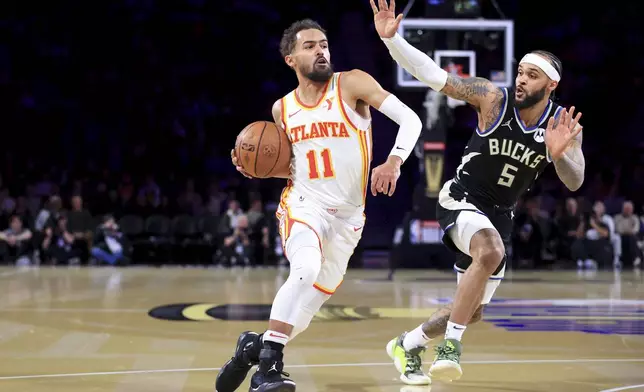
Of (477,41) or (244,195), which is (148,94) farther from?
(477,41)

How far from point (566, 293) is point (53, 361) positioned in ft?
→ 23.9

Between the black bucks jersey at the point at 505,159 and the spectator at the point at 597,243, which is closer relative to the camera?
the black bucks jersey at the point at 505,159

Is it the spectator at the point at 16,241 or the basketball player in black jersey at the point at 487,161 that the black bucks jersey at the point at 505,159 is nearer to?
the basketball player in black jersey at the point at 487,161

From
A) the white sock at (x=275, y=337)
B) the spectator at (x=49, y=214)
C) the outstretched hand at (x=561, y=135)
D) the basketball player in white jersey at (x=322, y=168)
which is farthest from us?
the spectator at (x=49, y=214)

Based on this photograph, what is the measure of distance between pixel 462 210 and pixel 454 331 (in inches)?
29.5

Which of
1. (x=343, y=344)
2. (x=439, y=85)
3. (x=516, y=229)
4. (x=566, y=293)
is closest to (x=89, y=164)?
(x=516, y=229)

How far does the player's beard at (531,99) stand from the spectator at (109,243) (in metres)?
12.4

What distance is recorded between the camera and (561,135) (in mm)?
5078

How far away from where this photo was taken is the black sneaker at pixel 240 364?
191 inches

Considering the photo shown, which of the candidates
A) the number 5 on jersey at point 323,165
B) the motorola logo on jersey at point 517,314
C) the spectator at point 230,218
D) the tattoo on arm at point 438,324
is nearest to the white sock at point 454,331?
the tattoo on arm at point 438,324

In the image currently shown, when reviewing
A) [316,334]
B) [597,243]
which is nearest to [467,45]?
[597,243]

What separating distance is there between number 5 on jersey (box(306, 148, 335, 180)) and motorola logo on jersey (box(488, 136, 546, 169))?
1014mm

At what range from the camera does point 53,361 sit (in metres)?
6.20

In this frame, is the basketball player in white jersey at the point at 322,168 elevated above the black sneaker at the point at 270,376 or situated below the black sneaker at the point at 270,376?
above
